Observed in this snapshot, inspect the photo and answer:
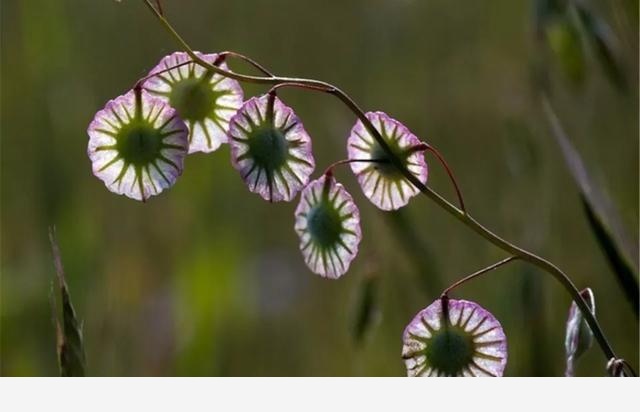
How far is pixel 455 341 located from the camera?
564 millimetres

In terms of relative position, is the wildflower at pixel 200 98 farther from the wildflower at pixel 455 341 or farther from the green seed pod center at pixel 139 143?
the wildflower at pixel 455 341

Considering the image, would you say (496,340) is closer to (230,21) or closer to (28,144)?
(28,144)

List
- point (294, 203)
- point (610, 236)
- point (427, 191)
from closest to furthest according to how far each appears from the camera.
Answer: point (427, 191), point (610, 236), point (294, 203)

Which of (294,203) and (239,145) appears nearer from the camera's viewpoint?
(239,145)

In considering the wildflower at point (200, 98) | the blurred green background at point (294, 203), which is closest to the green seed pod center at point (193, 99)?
the wildflower at point (200, 98)

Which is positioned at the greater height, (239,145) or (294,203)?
(294,203)

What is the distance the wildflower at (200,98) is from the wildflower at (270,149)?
0.10 feet

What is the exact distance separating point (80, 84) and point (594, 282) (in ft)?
1.97

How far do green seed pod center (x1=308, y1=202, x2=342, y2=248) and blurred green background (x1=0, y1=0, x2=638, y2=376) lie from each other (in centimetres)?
28

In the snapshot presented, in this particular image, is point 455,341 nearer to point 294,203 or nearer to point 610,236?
point 610,236

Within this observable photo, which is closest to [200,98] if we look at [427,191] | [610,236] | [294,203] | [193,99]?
[193,99]

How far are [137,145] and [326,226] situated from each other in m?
0.10

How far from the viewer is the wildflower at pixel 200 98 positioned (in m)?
0.58

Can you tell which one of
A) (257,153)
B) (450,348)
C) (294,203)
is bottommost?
(450,348)
